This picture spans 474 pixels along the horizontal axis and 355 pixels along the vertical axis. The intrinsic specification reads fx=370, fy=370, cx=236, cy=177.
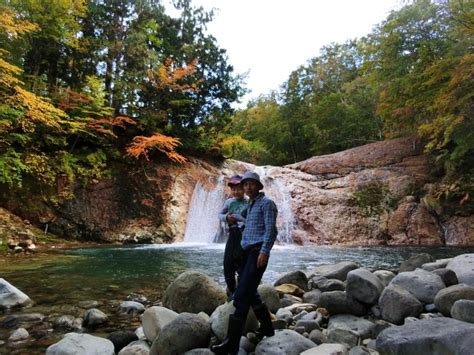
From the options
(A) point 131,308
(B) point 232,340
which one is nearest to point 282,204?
(A) point 131,308

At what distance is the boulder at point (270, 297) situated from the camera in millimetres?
4613

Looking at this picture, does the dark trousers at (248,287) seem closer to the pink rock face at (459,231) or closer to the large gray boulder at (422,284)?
the large gray boulder at (422,284)

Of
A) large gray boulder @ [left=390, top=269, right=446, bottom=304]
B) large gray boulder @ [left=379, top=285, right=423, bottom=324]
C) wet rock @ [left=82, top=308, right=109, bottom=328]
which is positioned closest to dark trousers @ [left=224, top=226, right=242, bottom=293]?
wet rock @ [left=82, top=308, right=109, bottom=328]

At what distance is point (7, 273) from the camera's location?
737 centimetres

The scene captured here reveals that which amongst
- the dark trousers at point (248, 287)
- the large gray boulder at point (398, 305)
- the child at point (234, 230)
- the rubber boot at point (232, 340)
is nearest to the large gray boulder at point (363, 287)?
the large gray boulder at point (398, 305)

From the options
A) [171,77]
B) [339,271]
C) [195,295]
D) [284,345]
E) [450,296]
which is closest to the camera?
[284,345]

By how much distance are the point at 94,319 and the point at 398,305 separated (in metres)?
3.64

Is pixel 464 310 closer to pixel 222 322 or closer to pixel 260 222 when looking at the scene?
pixel 260 222

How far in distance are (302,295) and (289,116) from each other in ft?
84.2

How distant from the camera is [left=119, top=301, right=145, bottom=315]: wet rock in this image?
16.6 feet

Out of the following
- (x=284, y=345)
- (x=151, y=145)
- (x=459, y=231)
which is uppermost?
(x=151, y=145)

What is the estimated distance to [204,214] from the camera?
16.1 m

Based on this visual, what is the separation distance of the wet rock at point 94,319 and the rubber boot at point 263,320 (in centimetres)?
211

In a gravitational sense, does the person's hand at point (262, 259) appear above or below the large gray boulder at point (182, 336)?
above
